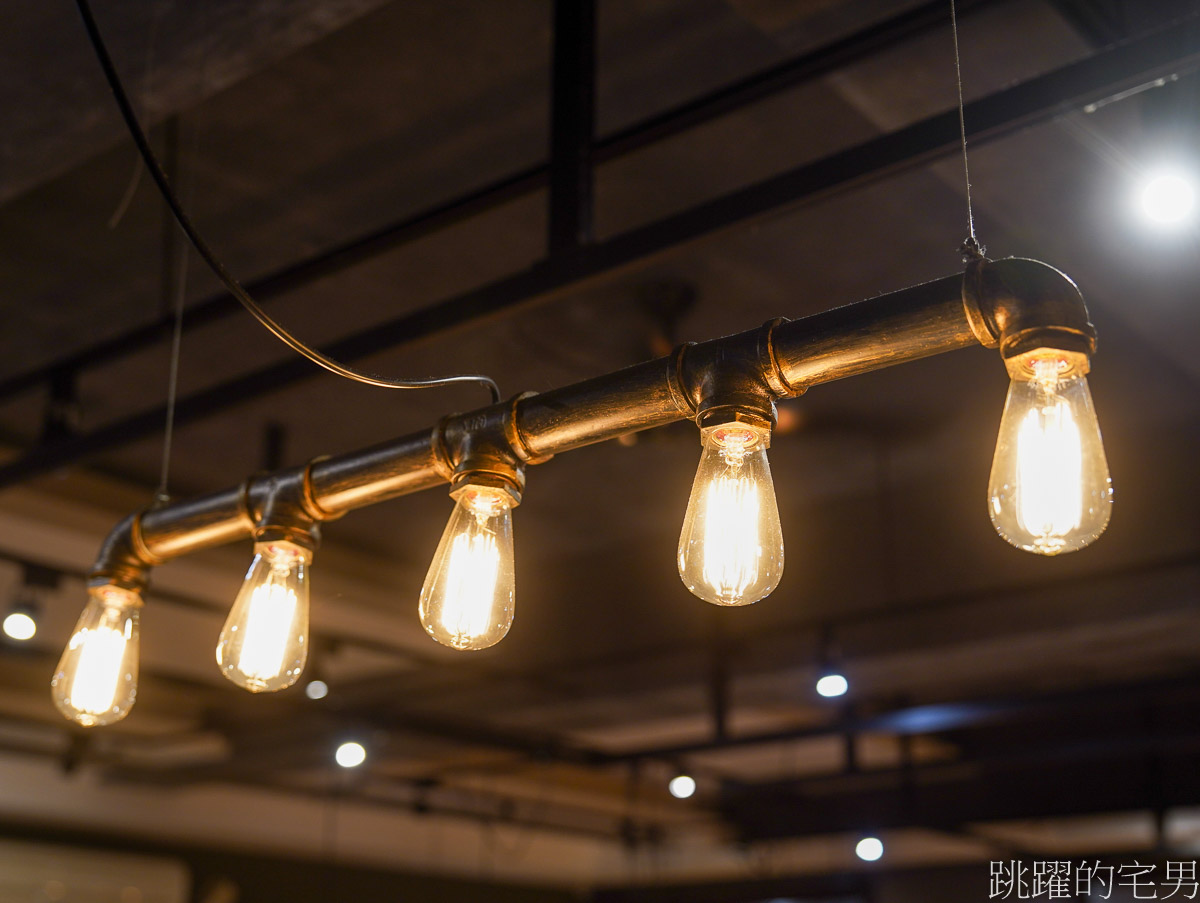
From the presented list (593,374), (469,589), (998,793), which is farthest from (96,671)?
(998,793)

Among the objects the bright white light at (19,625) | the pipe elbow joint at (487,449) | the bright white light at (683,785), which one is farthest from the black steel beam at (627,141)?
the bright white light at (683,785)

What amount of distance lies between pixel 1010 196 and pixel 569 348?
1711 mm

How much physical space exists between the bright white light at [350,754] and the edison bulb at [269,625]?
371 cm

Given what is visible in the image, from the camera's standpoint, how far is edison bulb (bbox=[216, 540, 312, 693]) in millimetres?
1767

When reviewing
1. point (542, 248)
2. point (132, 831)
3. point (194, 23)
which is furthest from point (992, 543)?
point (132, 831)

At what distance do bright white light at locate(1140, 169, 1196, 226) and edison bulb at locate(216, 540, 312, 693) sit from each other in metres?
1.78

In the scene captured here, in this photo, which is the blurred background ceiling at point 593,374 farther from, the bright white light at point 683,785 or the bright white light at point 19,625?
the bright white light at point 19,625

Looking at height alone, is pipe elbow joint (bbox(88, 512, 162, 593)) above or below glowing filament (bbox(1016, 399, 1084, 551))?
above

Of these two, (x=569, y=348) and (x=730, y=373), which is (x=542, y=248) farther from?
(x=730, y=373)

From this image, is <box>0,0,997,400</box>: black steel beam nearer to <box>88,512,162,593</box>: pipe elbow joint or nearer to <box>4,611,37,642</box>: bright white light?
<box>88,512,162,593</box>: pipe elbow joint

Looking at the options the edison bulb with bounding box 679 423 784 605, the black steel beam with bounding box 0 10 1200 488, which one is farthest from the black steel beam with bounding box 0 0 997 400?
the edison bulb with bounding box 679 423 784 605

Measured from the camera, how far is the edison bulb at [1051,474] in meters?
1.22

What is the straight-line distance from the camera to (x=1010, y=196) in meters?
2.97

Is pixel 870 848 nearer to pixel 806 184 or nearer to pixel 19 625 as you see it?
pixel 19 625
